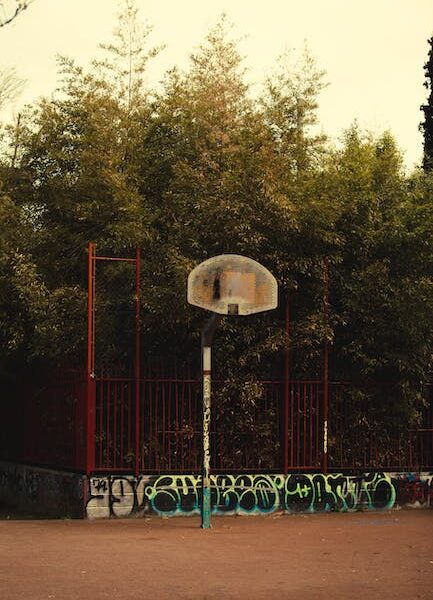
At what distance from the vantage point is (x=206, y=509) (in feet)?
49.1

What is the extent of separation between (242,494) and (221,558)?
5022 mm

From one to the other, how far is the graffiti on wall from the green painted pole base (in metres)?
1.58

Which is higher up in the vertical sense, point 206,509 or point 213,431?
point 213,431

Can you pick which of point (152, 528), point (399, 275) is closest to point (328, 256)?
point (399, 275)

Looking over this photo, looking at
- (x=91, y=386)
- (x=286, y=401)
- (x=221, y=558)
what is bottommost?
(x=221, y=558)

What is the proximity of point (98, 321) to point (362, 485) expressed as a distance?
15.5 feet

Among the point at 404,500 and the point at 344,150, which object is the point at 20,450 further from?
the point at 344,150

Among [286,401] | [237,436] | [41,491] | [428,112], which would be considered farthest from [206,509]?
[428,112]

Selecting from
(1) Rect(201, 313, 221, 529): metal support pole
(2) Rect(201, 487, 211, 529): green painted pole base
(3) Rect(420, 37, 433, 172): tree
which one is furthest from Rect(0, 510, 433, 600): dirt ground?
(3) Rect(420, 37, 433, 172): tree

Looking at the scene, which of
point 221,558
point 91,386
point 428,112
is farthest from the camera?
point 428,112

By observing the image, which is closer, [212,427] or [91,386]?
[91,386]

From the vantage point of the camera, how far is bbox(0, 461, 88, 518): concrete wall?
16875 millimetres

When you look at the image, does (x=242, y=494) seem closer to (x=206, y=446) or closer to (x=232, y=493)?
(x=232, y=493)

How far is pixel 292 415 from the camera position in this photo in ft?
57.4
